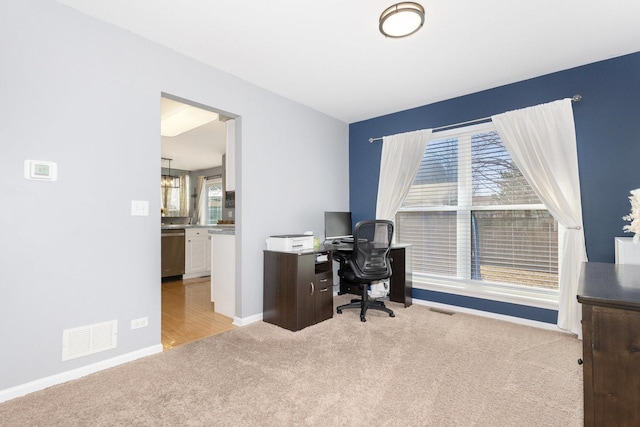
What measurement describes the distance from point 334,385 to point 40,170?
243 cm

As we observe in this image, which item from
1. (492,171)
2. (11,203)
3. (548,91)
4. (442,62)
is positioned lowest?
(11,203)

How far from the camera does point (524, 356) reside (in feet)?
7.93

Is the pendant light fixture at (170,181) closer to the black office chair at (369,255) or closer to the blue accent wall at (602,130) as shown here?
the black office chair at (369,255)

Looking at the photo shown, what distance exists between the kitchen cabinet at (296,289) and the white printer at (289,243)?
2.5 inches

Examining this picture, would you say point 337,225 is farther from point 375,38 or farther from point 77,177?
point 77,177

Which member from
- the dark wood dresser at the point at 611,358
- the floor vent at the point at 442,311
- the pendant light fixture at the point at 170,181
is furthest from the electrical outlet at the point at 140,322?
the pendant light fixture at the point at 170,181

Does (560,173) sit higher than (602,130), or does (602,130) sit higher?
(602,130)

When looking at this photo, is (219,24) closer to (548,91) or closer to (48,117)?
(48,117)

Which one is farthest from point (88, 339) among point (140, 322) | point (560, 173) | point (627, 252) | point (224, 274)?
point (560, 173)

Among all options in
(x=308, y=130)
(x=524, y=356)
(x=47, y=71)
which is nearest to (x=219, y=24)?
(x=47, y=71)

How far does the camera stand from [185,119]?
4098 mm

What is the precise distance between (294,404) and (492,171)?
3.21 metres

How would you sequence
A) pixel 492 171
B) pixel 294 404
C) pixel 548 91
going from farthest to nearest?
pixel 492 171 → pixel 548 91 → pixel 294 404

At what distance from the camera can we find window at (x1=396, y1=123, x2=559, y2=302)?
3.20 m
